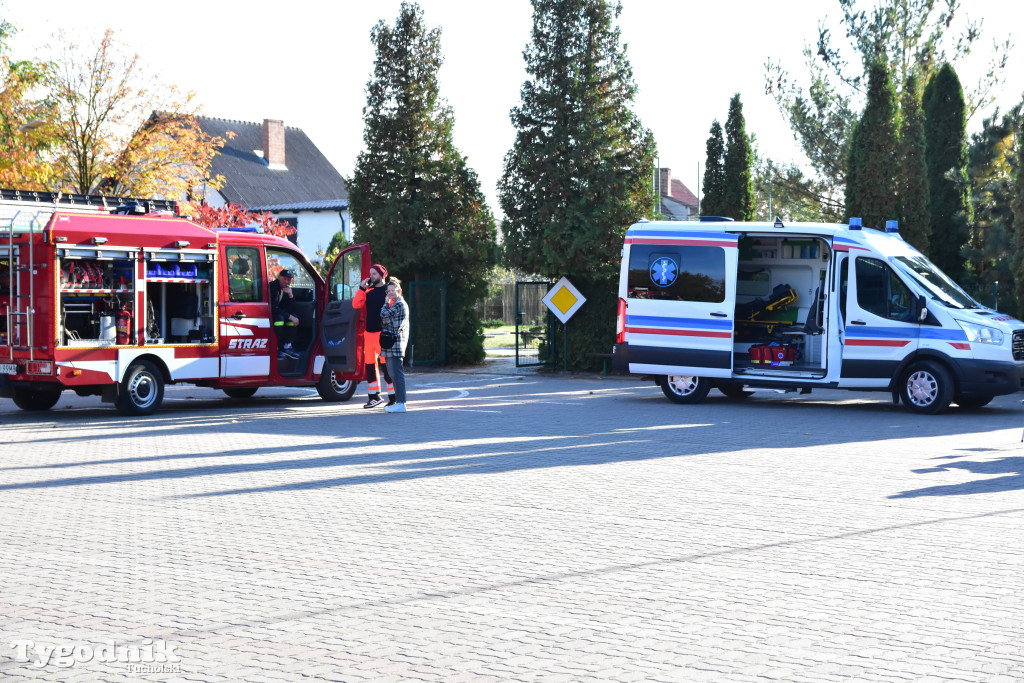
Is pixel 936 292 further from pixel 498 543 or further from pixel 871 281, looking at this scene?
pixel 498 543

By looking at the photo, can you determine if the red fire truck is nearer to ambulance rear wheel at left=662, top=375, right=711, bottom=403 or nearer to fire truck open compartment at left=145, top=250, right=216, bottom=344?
fire truck open compartment at left=145, top=250, right=216, bottom=344

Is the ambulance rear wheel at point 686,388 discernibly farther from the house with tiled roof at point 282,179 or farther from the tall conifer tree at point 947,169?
the house with tiled roof at point 282,179

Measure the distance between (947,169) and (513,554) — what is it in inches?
875

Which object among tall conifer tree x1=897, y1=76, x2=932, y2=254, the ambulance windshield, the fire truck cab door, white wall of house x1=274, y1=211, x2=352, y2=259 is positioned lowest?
the fire truck cab door

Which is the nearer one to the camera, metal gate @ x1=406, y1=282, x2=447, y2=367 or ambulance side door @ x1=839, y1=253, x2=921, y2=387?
ambulance side door @ x1=839, y1=253, x2=921, y2=387

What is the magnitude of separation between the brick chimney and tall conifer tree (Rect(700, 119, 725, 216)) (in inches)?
1395

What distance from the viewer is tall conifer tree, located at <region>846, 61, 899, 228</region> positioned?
23.3m

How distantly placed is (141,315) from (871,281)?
1012 centimetres

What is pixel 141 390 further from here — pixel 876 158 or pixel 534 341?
pixel 876 158

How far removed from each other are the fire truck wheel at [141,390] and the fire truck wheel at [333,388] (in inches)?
104

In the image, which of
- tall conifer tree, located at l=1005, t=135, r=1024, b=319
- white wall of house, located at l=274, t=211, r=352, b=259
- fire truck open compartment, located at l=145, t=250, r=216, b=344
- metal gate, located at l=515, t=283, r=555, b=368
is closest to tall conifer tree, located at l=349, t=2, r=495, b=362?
metal gate, located at l=515, t=283, r=555, b=368

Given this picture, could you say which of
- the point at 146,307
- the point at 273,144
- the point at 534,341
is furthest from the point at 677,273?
the point at 273,144

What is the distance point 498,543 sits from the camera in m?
7.66

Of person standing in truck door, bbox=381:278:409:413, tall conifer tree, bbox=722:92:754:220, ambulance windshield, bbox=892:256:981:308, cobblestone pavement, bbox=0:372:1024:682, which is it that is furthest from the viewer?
tall conifer tree, bbox=722:92:754:220
